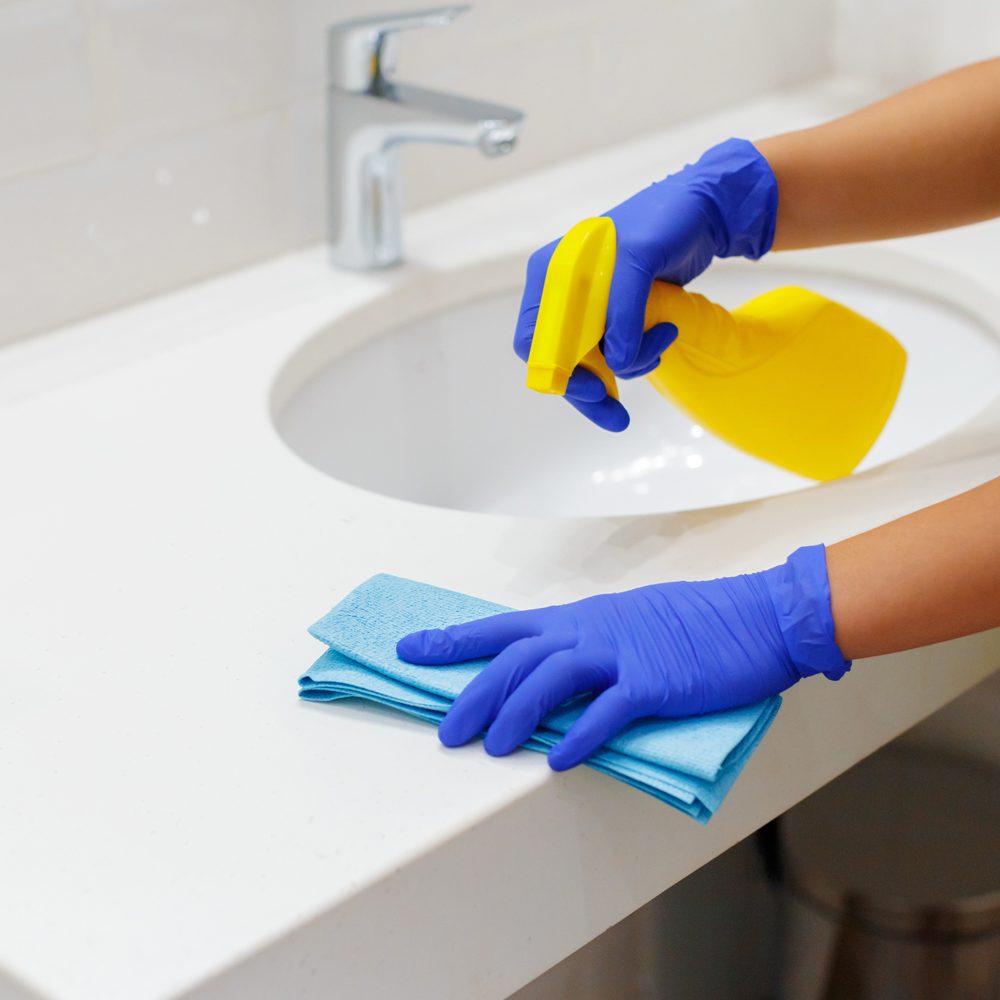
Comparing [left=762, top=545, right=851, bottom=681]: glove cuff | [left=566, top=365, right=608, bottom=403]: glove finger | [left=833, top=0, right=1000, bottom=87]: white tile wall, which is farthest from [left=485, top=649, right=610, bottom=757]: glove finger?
[left=833, top=0, right=1000, bottom=87]: white tile wall

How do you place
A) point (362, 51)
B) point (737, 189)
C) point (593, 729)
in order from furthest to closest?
point (362, 51) → point (737, 189) → point (593, 729)

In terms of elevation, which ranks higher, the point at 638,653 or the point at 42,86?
the point at 42,86

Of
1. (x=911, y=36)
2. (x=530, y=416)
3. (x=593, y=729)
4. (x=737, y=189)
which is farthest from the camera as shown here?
(x=911, y=36)

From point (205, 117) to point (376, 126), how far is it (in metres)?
0.13

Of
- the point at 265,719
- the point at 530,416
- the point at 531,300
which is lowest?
the point at 530,416

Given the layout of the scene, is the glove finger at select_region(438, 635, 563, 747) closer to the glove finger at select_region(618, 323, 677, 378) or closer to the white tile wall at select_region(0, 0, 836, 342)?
the glove finger at select_region(618, 323, 677, 378)

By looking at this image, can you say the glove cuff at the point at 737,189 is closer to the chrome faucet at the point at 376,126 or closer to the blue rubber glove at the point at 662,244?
the blue rubber glove at the point at 662,244

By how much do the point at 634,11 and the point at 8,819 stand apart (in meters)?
1.03

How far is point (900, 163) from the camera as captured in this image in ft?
3.11

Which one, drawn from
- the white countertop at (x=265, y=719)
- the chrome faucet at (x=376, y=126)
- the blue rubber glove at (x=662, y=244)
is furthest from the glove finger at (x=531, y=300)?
the chrome faucet at (x=376, y=126)

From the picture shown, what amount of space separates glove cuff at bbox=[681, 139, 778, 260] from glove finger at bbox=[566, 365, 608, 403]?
0.53ft

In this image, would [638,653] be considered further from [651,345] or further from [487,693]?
[651,345]

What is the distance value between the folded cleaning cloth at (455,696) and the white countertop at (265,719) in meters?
0.01

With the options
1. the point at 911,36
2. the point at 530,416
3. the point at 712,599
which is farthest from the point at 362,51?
the point at 911,36
